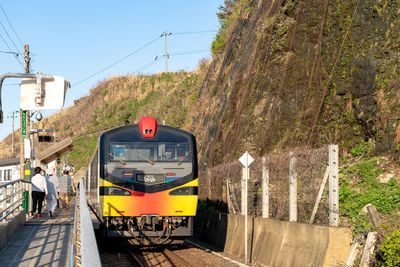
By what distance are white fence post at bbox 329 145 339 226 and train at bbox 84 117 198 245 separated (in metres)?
4.64

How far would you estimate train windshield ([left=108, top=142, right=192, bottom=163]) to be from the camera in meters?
14.1

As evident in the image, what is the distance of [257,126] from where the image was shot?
73.2 feet

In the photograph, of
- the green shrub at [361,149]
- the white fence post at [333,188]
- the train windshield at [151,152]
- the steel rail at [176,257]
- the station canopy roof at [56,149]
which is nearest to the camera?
the white fence post at [333,188]

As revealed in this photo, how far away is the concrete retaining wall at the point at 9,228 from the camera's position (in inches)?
429

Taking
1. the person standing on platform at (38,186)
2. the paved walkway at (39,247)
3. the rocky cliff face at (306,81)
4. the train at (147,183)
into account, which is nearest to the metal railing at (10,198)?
the paved walkway at (39,247)

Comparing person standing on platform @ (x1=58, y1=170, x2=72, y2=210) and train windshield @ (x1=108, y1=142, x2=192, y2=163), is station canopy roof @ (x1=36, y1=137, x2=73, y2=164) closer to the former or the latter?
person standing on platform @ (x1=58, y1=170, x2=72, y2=210)

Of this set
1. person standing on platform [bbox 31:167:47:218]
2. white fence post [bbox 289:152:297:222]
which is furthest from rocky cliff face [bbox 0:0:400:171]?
person standing on platform [bbox 31:167:47:218]

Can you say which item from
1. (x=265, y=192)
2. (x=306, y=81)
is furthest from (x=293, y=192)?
(x=306, y=81)

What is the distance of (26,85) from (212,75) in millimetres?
26029

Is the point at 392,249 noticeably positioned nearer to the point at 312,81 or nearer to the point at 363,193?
the point at 363,193

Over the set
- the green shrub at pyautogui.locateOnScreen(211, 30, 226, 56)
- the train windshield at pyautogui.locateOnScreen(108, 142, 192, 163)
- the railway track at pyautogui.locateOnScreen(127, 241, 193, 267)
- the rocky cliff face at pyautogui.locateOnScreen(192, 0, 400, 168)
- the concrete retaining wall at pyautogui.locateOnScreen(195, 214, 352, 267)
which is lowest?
the railway track at pyautogui.locateOnScreen(127, 241, 193, 267)

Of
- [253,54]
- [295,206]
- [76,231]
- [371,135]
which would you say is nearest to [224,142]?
[253,54]

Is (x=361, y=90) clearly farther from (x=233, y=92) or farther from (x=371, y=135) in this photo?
(x=233, y=92)

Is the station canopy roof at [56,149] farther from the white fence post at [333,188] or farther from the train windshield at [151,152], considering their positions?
the white fence post at [333,188]
